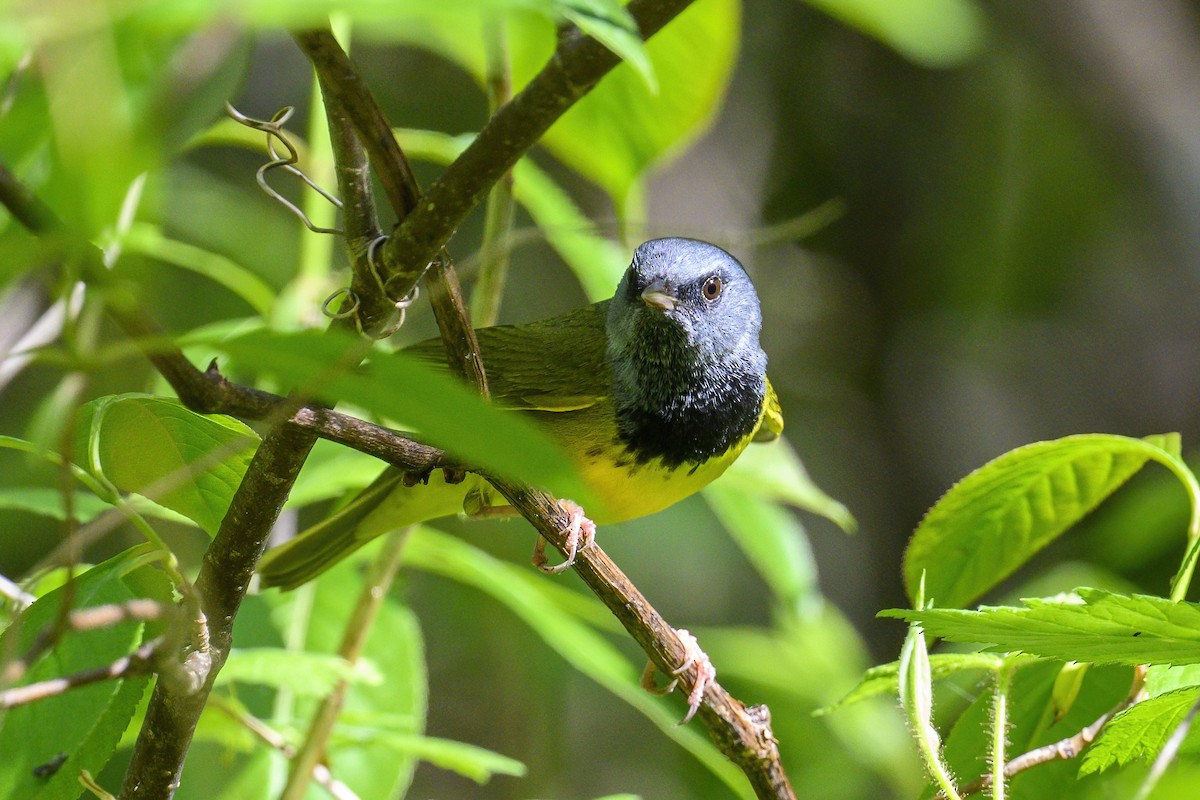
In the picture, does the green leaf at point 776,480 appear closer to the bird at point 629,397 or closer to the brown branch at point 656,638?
the bird at point 629,397

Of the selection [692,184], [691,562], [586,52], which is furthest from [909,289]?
[586,52]

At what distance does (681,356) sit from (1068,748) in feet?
4.27

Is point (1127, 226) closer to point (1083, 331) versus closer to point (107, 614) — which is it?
point (1083, 331)

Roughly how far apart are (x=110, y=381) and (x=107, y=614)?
3094 millimetres

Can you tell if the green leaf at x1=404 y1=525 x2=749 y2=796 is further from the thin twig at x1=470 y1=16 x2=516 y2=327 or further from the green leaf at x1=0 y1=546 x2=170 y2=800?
the green leaf at x1=0 y1=546 x2=170 y2=800

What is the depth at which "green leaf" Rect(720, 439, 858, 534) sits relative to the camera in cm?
243

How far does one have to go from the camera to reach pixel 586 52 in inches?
40.5

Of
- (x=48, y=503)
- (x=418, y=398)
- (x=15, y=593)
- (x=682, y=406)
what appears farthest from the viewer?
(x=682, y=406)

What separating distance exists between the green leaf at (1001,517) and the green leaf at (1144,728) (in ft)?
1.21

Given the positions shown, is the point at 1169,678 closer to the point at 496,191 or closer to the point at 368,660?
the point at 496,191

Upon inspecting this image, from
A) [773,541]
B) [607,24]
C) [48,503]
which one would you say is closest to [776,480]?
[773,541]

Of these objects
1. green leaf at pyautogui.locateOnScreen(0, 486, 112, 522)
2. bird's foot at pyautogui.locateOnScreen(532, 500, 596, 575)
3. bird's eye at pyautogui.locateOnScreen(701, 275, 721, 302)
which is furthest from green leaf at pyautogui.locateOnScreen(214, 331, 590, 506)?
bird's eye at pyautogui.locateOnScreen(701, 275, 721, 302)

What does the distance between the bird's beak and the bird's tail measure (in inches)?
25.7

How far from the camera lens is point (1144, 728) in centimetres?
119
